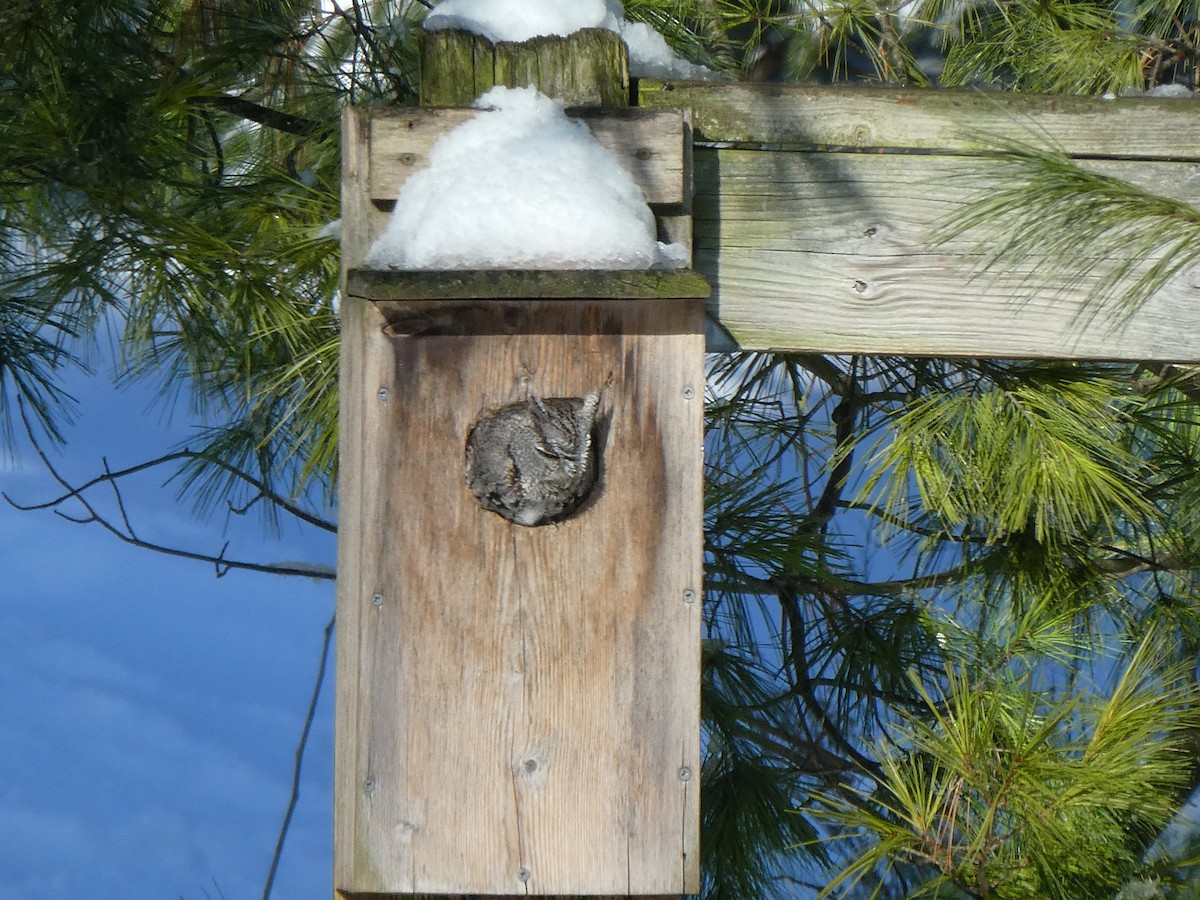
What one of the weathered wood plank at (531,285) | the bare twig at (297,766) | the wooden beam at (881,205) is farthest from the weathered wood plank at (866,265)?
the bare twig at (297,766)

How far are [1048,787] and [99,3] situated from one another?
1.35 m

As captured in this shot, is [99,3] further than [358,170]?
Yes

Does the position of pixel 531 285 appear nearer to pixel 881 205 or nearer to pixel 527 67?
pixel 527 67

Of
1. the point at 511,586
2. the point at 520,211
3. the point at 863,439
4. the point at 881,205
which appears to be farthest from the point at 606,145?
the point at 863,439

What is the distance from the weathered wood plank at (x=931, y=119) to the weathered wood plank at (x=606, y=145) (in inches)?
2.5

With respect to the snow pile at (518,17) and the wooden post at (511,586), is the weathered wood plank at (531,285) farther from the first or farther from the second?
the snow pile at (518,17)

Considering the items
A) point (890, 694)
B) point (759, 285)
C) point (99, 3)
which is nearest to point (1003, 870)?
point (890, 694)

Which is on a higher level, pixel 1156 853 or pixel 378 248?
pixel 378 248

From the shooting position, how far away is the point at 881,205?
93 cm

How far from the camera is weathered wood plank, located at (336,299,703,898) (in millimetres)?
843

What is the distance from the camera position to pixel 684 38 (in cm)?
160

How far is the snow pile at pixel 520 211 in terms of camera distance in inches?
32.8

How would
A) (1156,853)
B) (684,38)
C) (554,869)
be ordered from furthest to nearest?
(684,38), (1156,853), (554,869)

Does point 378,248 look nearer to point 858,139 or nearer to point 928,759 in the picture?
point 858,139
